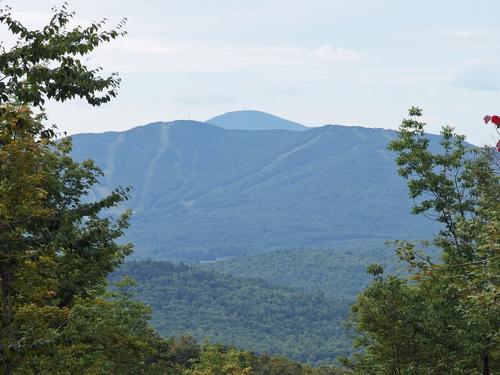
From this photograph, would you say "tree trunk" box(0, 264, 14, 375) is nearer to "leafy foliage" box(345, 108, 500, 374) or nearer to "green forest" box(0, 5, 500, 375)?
"green forest" box(0, 5, 500, 375)

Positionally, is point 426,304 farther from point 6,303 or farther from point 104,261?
point 6,303

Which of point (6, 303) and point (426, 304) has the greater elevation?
point (6, 303)

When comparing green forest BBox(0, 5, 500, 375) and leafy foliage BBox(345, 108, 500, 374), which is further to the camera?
leafy foliage BBox(345, 108, 500, 374)

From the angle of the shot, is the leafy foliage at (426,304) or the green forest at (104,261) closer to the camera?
the green forest at (104,261)

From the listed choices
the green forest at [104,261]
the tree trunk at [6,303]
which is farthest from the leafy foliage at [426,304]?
the tree trunk at [6,303]

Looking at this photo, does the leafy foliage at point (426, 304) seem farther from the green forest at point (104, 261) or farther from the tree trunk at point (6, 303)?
the tree trunk at point (6, 303)

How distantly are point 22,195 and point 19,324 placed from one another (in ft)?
12.4

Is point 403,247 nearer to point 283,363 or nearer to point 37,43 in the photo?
point 37,43

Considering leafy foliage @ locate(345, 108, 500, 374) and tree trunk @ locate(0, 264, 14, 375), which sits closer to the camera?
tree trunk @ locate(0, 264, 14, 375)

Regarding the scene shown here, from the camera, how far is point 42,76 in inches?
463

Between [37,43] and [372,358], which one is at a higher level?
[37,43]

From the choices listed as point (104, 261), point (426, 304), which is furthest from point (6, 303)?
point (426, 304)

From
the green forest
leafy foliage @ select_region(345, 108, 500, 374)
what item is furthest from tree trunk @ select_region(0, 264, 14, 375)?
leafy foliage @ select_region(345, 108, 500, 374)

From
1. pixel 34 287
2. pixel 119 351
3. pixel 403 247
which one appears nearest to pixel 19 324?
pixel 34 287
